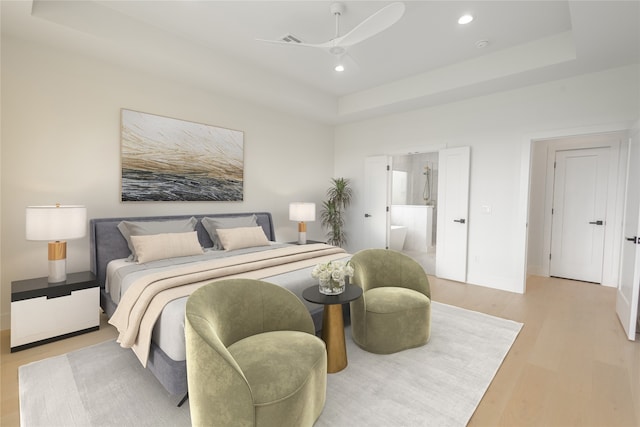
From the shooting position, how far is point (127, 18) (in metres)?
3.08

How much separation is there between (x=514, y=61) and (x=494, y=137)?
3.58 feet

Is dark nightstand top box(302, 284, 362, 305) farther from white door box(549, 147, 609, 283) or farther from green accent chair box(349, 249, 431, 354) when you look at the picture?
white door box(549, 147, 609, 283)

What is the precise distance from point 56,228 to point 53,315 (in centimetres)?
79

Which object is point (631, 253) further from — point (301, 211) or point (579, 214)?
point (301, 211)

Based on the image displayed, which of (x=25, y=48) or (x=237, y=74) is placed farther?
(x=237, y=74)

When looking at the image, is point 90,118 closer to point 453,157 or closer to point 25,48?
point 25,48

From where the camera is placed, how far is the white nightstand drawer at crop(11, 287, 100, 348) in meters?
2.56

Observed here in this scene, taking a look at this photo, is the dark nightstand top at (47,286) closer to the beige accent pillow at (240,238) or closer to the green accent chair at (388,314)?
the beige accent pillow at (240,238)

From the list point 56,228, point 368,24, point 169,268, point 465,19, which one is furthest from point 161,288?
point 465,19

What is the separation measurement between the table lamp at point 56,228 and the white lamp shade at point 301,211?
2822 millimetres

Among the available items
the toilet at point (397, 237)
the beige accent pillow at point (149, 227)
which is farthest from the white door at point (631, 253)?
the beige accent pillow at point (149, 227)

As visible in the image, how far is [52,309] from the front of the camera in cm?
271

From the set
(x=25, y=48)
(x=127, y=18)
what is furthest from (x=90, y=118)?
(x=127, y=18)

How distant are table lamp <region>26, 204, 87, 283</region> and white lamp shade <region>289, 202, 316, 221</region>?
2822 mm
